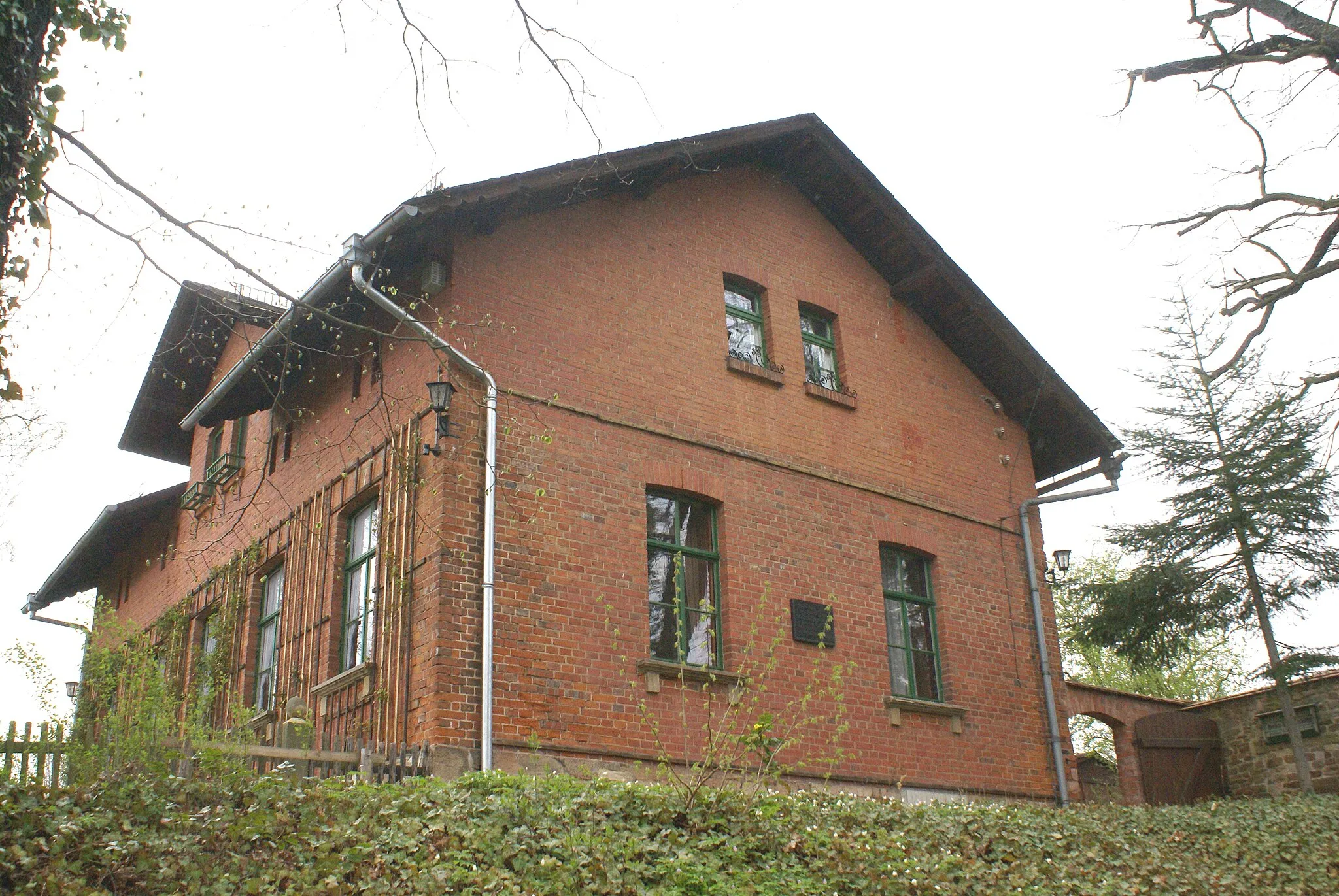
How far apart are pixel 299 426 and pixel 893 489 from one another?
22.3 ft

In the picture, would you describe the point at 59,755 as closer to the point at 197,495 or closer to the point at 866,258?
the point at 197,495

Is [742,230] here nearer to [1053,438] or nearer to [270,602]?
[1053,438]

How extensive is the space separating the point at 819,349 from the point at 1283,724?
28.4ft

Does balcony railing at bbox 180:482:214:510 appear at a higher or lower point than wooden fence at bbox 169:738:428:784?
higher

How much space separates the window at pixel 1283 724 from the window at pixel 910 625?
6.27m

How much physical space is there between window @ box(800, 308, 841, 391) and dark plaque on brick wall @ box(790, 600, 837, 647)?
283 cm

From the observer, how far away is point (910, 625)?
1376cm

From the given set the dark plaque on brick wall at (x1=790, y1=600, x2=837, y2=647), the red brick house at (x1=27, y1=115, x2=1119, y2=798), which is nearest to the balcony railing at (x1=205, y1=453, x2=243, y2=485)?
the red brick house at (x1=27, y1=115, x2=1119, y2=798)

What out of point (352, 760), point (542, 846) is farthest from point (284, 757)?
point (542, 846)

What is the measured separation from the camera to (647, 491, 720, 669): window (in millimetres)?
11539

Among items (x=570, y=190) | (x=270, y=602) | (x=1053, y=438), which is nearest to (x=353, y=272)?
(x=570, y=190)

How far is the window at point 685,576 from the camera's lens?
11539 millimetres

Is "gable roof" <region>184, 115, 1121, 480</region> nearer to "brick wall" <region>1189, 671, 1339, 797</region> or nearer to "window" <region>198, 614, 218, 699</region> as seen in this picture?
"window" <region>198, 614, 218, 699</region>

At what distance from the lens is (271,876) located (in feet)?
19.9
